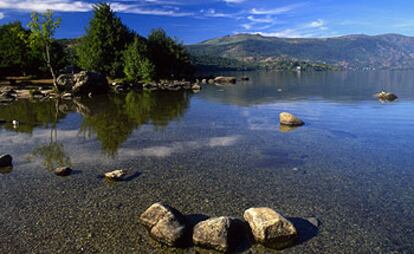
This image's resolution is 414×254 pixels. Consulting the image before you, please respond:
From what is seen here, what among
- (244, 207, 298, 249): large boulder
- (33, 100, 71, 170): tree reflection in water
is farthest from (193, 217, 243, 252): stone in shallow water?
(33, 100, 71, 170): tree reflection in water

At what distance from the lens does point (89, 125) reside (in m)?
36.0

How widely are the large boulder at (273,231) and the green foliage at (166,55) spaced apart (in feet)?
340

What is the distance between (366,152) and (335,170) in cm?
581

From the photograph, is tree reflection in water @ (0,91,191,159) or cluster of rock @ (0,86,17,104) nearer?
tree reflection in water @ (0,91,191,159)

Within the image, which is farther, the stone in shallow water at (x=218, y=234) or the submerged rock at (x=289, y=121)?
the submerged rock at (x=289, y=121)

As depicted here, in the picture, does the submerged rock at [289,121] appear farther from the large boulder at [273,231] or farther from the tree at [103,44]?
the tree at [103,44]

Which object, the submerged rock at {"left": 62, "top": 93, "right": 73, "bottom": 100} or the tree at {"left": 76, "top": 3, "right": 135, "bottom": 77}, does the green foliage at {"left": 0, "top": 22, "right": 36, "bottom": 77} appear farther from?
the submerged rock at {"left": 62, "top": 93, "right": 73, "bottom": 100}

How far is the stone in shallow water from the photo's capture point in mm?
12312

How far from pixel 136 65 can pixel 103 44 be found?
15613mm

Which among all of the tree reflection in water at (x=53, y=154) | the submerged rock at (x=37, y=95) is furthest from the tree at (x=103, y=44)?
the tree reflection in water at (x=53, y=154)

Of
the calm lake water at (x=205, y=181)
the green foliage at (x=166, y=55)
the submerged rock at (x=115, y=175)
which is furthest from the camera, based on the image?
the green foliage at (x=166, y=55)

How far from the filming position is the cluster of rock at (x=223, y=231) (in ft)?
41.1

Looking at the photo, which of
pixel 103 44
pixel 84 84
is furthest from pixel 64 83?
pixel 103 44

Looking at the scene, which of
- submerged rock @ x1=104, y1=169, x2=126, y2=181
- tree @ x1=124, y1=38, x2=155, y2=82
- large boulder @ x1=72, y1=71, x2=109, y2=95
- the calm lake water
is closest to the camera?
the calm lake water
